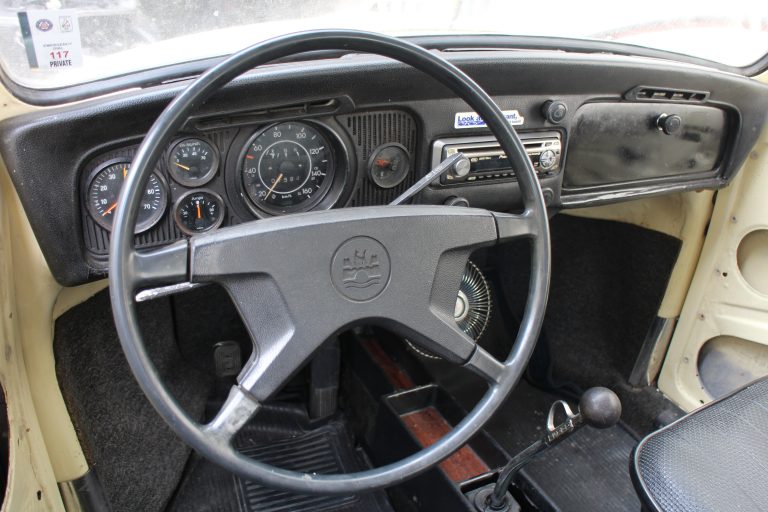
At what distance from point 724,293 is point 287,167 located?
4.58ft

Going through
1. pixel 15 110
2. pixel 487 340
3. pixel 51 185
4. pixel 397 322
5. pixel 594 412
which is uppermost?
pixel 15 110

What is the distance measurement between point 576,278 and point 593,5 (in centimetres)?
94

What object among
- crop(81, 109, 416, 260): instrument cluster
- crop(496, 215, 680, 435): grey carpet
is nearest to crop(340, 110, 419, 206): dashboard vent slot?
crop(81, 109, 416, 260): instrument cluster

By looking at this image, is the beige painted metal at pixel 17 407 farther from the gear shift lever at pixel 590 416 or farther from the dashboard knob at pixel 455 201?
the gear shift lever at pixel 590 416

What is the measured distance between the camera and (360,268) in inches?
38.2

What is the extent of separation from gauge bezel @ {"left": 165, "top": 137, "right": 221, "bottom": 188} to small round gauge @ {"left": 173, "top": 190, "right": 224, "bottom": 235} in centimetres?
2

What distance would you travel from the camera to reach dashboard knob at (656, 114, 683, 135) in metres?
1.59

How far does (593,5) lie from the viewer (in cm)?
169

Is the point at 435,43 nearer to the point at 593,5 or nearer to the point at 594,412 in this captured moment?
the point at 593,5

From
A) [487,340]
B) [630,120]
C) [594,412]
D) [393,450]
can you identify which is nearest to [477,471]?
[393,450]

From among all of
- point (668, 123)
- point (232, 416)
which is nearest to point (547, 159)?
point (668, 123)

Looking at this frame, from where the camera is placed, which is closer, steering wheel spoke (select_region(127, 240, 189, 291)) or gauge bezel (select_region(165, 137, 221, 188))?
steering wheel spoke (select_region(127, 240, 189, 291))

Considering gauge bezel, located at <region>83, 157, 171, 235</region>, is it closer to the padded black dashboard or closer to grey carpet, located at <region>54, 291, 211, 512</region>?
the padded black dashboard

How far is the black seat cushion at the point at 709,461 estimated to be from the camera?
3.58ft
